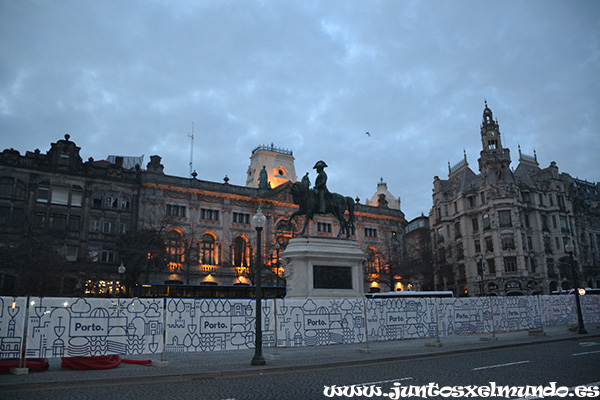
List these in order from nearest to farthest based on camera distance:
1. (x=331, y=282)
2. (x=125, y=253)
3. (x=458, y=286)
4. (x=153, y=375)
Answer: (x=153, y=375), (x=331, y=282), (x=125, y=253), (x=458, y=286)

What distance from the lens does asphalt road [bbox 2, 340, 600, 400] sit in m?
8.79

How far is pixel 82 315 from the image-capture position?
12.5 meters

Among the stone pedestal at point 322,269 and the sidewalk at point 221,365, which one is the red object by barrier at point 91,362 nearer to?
the sidewalk at point 221,365

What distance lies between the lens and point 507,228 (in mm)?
64938

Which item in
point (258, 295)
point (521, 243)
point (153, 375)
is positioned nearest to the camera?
point (153, 375)

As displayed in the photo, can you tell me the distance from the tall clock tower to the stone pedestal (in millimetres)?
54216

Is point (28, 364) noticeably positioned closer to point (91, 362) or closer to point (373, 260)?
point (91, 362)

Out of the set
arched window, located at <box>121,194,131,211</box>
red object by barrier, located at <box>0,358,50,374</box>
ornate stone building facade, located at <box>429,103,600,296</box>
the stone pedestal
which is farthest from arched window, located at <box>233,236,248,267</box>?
red object by barrier, located at <box>0,358,50,374</box>

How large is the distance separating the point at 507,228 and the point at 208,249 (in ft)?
138

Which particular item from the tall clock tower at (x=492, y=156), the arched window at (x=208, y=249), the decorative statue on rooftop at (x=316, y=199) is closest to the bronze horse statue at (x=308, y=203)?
the decorative statue on rooftop at (x=316, y=199)

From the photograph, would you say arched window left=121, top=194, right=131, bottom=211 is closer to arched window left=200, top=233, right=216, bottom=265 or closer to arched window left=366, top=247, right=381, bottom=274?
arched window left=200, top=233, right=216, bottom=265

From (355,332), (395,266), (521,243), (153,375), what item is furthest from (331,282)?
(521,243)

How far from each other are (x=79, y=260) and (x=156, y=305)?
3942cm

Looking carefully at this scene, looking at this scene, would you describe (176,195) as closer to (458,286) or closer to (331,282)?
(331,282)
